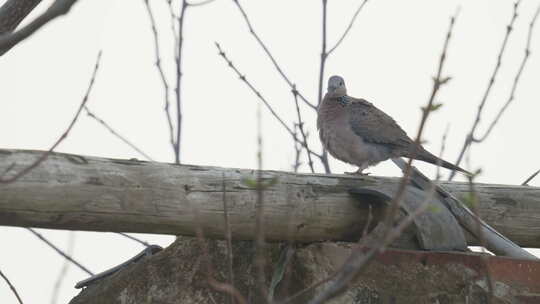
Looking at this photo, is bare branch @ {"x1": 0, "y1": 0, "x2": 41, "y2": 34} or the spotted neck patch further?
the spotted neck patch

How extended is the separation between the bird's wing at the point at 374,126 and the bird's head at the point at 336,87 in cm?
21

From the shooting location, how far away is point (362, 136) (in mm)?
5527

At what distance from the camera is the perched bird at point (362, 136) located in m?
5.50

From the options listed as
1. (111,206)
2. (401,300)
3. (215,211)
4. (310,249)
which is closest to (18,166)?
(111,206)

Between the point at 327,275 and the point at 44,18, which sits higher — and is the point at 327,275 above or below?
below

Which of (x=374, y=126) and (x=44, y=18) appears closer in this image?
(x=44, y=18)

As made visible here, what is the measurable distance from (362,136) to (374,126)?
4.6 inches

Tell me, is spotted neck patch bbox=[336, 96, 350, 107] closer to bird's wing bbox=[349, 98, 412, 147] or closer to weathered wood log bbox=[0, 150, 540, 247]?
bird's wing bbox=[349, 98, 412, 147]

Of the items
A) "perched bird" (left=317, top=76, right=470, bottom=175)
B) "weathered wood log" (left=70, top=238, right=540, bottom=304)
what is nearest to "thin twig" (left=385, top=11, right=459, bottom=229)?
"weathered wood log" (left=70, top=238, right=540, bottom=304)

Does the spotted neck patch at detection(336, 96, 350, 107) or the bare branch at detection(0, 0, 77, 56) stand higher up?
the spotted neck patch at detection(336, 96, 350, 107)

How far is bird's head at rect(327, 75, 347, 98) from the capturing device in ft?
19.5

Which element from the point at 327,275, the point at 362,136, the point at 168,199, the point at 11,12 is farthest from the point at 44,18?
the point at 362,136

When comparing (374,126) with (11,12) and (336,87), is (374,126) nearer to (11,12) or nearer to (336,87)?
(336,87)

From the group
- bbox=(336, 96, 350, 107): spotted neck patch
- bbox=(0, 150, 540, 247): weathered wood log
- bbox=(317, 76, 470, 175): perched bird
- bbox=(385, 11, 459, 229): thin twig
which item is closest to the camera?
bbox=(385, 11, 459, 229): thin twig
